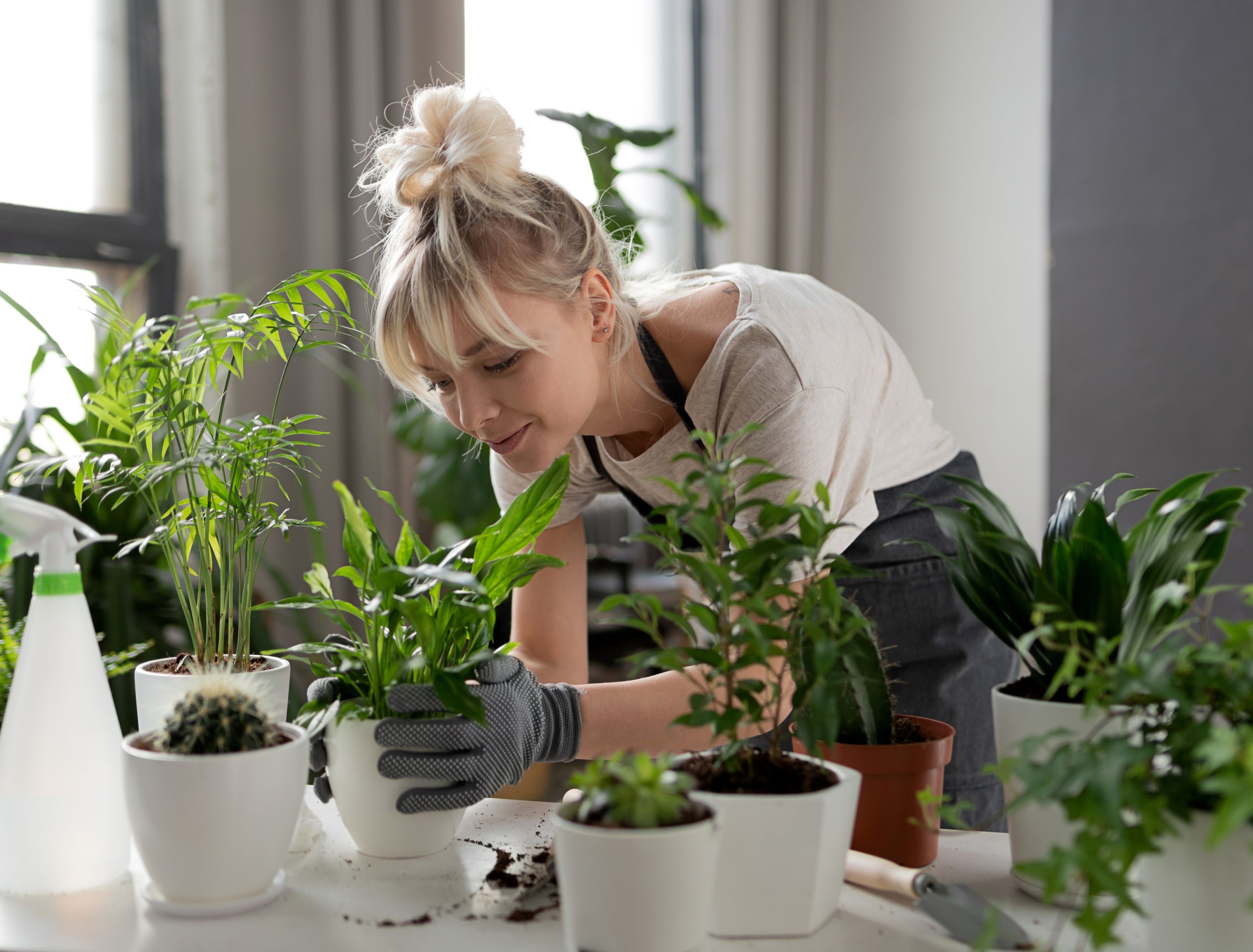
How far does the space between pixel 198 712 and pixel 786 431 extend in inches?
22.9

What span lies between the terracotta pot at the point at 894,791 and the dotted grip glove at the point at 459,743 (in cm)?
24

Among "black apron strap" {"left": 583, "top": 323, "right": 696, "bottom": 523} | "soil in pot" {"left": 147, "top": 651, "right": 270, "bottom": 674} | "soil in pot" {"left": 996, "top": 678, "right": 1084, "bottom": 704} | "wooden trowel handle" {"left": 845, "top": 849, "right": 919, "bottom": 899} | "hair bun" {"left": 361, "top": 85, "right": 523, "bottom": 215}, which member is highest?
"hair bun" {"left": 361, "top": 85, "right": 523, "bottom": 215}

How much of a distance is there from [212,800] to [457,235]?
571 mm

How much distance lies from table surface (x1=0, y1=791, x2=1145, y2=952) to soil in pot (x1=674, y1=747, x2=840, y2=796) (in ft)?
0.30

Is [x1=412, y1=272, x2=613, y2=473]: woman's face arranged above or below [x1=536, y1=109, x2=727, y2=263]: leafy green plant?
below

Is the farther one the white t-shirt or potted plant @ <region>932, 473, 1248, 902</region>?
the white t-shirt

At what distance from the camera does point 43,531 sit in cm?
71

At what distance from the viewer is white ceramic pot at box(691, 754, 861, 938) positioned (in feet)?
1.94

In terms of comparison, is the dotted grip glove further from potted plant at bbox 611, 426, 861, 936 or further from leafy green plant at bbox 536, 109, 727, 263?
leafy green plant at bbox 536, 109, 727, 263

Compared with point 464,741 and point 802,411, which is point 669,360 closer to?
point 802,411

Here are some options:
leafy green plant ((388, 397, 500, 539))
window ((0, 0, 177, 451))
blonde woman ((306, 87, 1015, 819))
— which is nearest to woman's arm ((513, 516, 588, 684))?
blonde woman ((306, 87, 1015, 819))

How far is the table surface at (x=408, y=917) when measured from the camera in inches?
24.5

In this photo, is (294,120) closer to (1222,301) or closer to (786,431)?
(786,431)

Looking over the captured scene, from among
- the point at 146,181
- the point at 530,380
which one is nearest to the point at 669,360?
the point at 530,380
